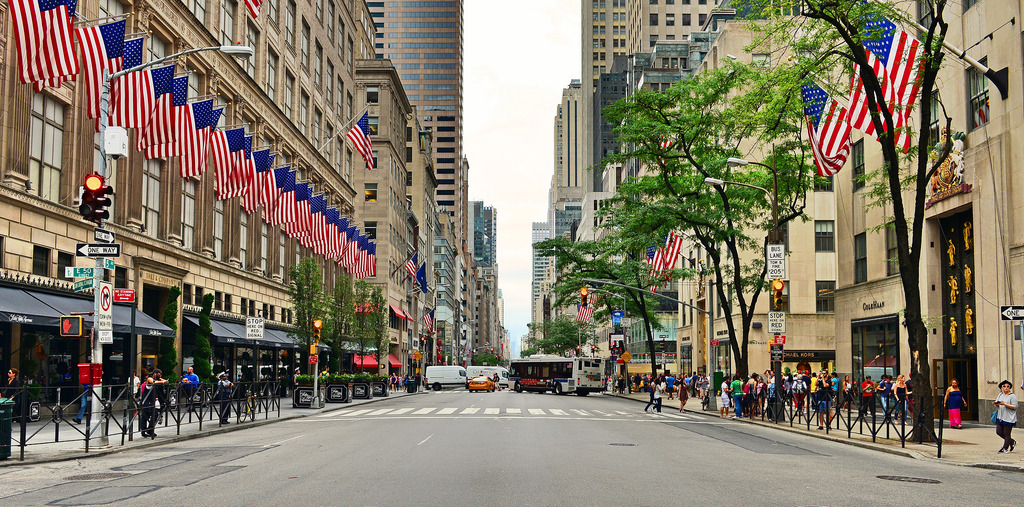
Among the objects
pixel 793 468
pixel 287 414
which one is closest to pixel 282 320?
pixel 287 414

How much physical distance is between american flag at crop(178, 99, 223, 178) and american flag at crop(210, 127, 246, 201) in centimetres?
166

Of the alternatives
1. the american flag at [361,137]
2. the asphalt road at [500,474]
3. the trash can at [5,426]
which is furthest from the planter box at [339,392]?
the trash can at [5,426]

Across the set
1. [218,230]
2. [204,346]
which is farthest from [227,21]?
[204,346]

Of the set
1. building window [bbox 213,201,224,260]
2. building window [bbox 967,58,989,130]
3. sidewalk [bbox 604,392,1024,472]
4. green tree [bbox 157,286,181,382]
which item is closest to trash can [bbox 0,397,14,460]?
sidewalk [bbox 604,392,1024,472]

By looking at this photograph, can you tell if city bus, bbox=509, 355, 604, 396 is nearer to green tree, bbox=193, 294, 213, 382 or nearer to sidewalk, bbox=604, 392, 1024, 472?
green tree, bbox=193, 294, 213, 382

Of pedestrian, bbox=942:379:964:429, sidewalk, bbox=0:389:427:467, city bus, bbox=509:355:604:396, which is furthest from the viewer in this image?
city bus, bbox=509:355:604:396

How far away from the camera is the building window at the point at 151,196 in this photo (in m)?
36.7

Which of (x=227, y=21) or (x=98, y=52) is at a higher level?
(x=227, y=21)

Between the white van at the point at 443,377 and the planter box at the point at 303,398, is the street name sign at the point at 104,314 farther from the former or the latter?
the white van at the point at 443,377

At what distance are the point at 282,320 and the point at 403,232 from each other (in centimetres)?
4989

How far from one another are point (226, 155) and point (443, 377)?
52399 millimetres

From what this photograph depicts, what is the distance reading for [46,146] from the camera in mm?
28422

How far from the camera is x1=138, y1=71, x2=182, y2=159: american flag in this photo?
87.8ft

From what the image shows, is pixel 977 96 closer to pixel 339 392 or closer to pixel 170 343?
pixel 170 343
